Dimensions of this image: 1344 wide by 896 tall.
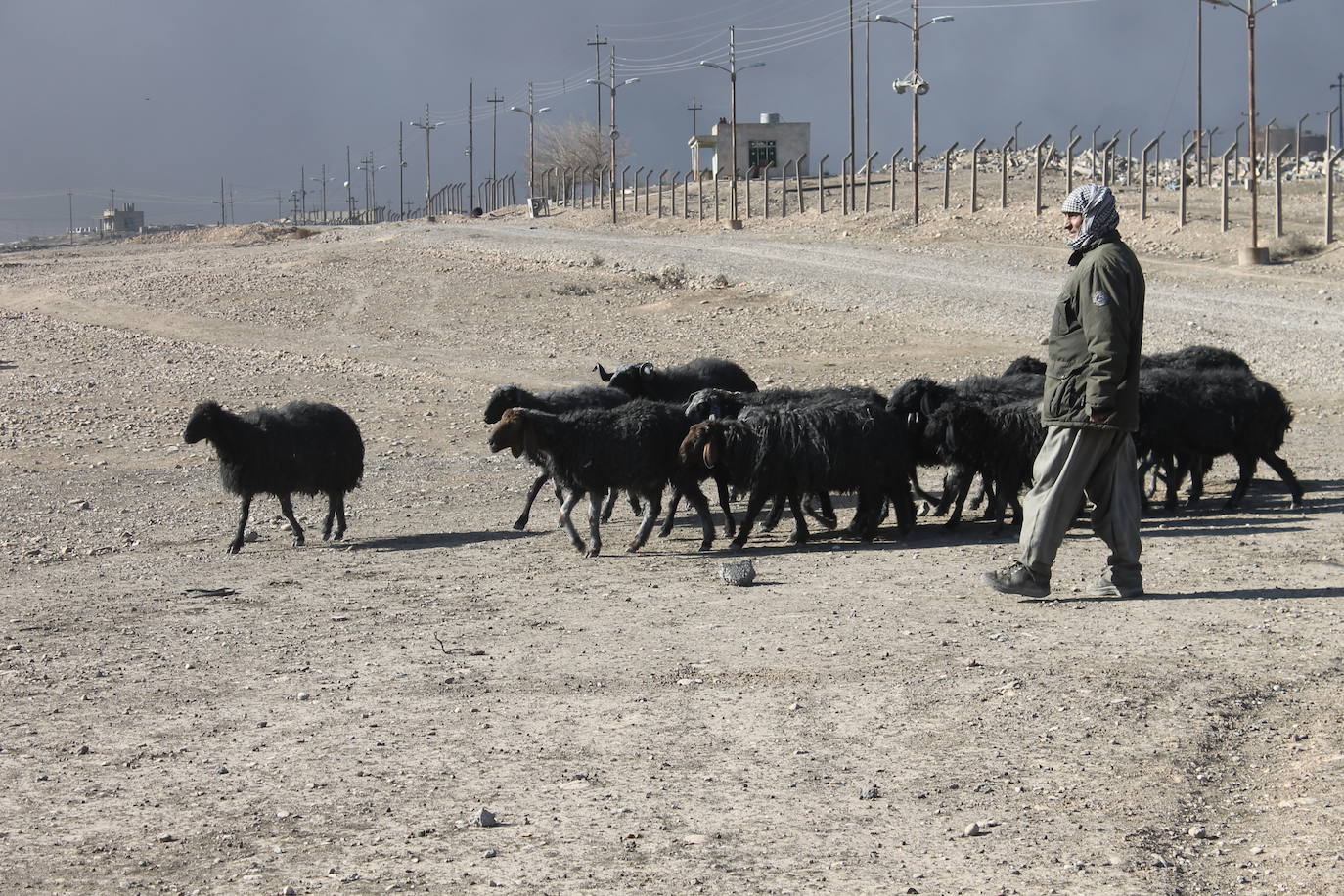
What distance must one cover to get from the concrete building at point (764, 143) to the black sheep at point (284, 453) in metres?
69.6

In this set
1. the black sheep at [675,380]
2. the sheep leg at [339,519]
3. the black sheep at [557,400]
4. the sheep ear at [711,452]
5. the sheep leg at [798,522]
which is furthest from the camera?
the black sheep at [675,380]

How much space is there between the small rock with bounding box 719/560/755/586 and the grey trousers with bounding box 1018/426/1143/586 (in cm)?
194

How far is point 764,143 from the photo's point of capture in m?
85.2

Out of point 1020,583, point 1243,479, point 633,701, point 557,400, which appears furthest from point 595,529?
point 1243,479

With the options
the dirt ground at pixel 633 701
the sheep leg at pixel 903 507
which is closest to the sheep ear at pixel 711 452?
the dirt ground at pixel 633 701

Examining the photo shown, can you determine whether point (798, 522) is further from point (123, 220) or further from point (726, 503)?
point (123, 220)

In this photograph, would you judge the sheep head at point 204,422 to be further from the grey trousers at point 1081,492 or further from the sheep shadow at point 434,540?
the grey trousers at point 1081,492

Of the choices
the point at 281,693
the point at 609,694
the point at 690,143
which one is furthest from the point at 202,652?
the point at 690,143

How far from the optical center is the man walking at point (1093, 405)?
8.08 metres

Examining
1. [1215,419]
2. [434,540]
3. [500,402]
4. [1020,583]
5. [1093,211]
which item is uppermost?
[1093,211]

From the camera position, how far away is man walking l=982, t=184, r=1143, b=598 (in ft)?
26.5

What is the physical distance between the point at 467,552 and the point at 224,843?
6623 mm

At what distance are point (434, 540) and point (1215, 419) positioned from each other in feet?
21.7

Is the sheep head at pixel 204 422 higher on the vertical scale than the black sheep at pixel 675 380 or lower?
lower
